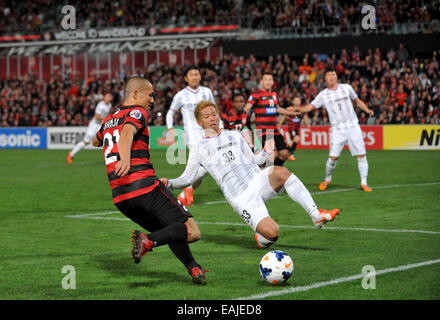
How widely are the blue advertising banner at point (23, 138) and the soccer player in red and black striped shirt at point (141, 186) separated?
30709 mm

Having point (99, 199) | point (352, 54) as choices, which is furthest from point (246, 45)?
point (99, 199)

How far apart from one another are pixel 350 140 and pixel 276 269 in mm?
8865

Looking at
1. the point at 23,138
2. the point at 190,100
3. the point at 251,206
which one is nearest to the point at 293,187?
the point at 251,206

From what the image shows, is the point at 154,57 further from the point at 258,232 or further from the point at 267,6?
the point at 258,232

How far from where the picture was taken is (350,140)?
49.0 ft

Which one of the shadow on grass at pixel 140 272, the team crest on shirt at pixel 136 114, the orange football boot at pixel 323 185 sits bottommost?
the orange football boot at pixel 323 185

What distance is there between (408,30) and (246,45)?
8.91 m

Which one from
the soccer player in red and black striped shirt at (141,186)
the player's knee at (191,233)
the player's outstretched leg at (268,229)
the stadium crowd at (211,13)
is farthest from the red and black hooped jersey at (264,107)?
the stadium crowd at (211,13)

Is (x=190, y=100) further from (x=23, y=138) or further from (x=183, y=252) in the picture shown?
(x=23, y=138)

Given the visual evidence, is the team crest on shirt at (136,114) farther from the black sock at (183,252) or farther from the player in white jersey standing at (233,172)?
the black sock at (183,252)

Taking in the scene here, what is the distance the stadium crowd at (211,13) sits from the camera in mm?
34094

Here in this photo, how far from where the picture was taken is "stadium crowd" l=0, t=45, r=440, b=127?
29.3m

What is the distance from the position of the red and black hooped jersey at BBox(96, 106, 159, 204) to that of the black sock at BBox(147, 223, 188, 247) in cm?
42

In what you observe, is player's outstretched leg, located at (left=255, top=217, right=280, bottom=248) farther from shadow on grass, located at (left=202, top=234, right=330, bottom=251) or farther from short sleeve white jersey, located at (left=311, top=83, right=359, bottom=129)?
short sleeve white jersey, located at (left=311, top=83, right=359, bottom=129)
